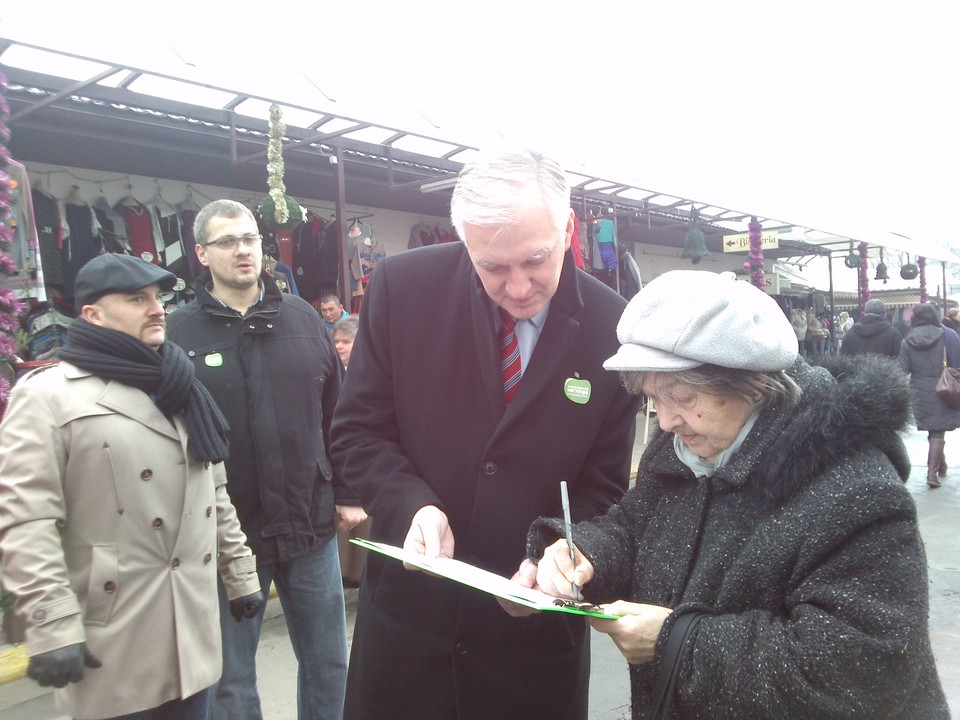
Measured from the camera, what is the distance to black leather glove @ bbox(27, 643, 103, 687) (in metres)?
1.92

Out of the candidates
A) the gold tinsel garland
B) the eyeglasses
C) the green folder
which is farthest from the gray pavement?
the gold tinsel garland

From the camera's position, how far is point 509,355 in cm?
190

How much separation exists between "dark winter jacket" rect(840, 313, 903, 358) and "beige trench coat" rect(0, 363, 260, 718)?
361 inches

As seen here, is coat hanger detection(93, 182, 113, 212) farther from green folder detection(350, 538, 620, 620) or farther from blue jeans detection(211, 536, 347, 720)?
green folder detection(350, 538, 620, 620)

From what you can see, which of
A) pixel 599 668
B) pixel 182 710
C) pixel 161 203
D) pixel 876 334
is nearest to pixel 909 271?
pixel 876 334

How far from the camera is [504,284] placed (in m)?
1.73

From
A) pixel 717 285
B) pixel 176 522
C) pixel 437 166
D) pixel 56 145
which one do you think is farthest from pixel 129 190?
pixel 717 285

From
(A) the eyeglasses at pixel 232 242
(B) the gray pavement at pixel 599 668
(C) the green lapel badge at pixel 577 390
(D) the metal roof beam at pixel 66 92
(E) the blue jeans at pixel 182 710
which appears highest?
(D) the metal roof beam at pixel 66 92

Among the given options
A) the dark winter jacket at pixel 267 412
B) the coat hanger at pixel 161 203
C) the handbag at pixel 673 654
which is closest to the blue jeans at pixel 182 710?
the dark winter jacket at pixel 267 412

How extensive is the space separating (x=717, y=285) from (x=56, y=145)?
19.6 feet

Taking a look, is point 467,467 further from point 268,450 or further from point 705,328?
point 268,450

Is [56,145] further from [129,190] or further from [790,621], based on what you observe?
[790,621]

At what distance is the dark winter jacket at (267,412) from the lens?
111 inches

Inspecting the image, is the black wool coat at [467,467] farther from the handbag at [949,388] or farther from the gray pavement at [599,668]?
the handbag at [949,388]
